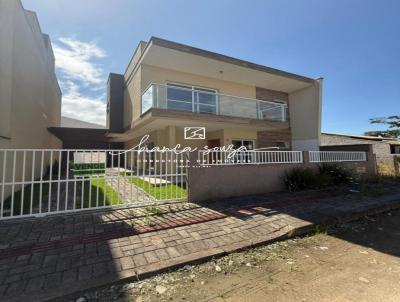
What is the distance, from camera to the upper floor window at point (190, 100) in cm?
1050

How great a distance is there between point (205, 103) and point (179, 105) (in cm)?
149

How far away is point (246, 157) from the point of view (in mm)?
8078

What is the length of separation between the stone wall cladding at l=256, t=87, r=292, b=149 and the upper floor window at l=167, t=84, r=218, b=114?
5590mm

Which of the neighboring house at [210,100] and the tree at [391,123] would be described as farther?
the tree at [391,123]

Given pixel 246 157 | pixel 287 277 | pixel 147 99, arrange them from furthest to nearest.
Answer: pixel 147 99 < pixel 246 157 < pixel 287 277

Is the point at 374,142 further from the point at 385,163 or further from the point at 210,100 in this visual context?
the point at 210,100

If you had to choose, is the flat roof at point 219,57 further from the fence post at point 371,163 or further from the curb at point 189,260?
the curb at point 189,260

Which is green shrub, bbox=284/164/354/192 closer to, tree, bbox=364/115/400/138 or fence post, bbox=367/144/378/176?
fence post, bbox=367/144/378/176

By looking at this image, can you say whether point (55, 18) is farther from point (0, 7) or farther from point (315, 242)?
point (315, 242)

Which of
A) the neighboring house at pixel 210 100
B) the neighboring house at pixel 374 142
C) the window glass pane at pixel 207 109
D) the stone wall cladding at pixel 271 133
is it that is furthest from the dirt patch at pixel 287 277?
the neighboring house at pixel 374 142

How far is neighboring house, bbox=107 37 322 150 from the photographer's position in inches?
420

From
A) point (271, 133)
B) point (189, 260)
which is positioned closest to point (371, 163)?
point (271, 133)

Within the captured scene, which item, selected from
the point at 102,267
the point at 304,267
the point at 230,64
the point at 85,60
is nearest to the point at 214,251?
the point at 304,267

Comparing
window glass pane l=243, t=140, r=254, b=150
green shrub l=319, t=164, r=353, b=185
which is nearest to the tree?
window glass pane l=243, t=140, r=254, b=150
